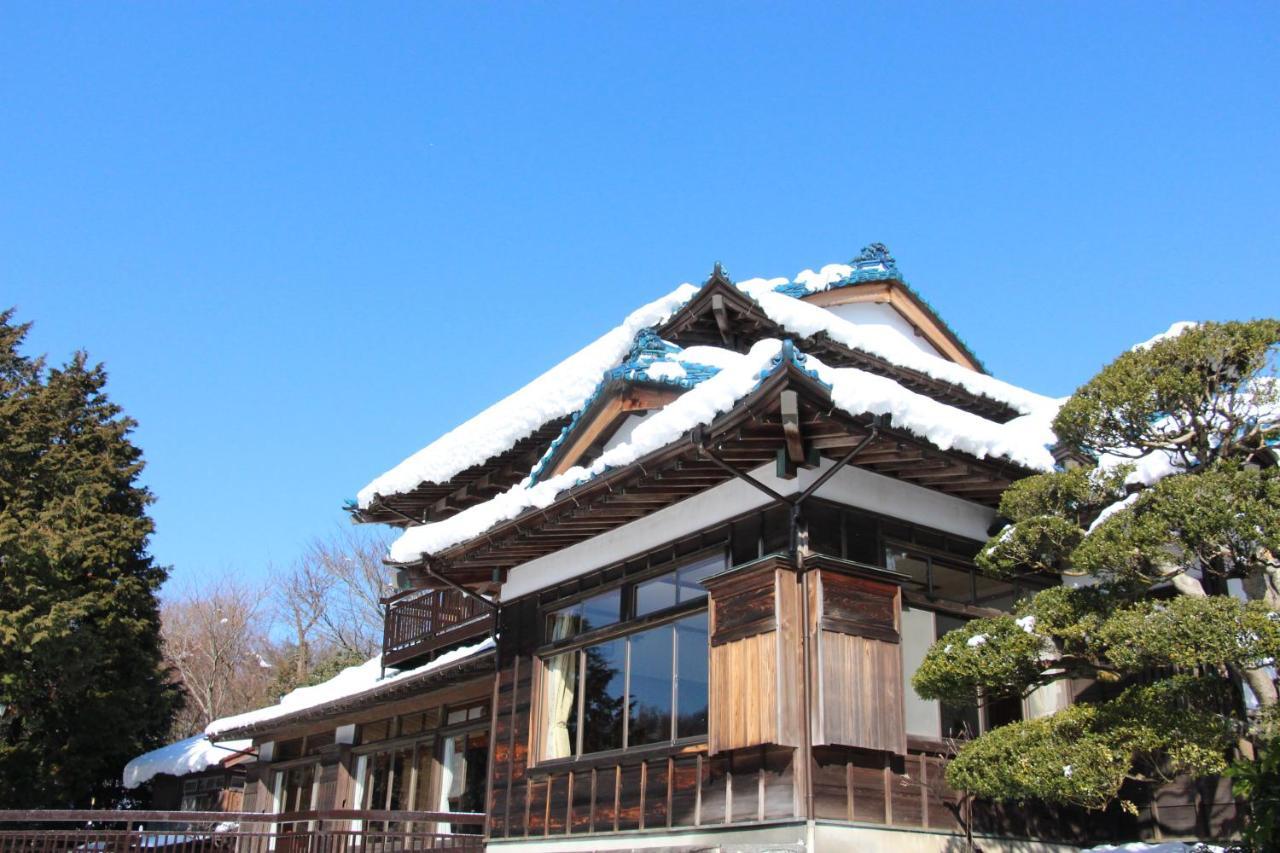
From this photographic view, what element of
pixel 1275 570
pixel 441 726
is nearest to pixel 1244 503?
pixel 1275 570

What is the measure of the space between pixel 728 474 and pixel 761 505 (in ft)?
1.53

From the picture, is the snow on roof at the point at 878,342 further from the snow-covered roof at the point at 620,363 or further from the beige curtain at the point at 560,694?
the beige curtain at the point at 560,694

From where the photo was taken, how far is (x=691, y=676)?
9.35m

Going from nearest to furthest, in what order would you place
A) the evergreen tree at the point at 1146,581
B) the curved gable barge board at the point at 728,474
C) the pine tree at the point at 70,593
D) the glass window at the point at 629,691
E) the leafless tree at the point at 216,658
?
1. the evergreen tree at the point at 1146,581
2. the curved gable barge board at the point at 728,474
3. the glass window at the point at 629,691
4. the pine tree at the point at 70,593
5. the leafless tree at the point at 216,658

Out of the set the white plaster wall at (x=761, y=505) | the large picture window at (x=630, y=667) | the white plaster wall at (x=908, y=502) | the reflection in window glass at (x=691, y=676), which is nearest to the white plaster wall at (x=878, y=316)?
the white plaster wall at (x=908, y=502)

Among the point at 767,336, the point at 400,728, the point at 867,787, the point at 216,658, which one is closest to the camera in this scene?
the point at 867,787

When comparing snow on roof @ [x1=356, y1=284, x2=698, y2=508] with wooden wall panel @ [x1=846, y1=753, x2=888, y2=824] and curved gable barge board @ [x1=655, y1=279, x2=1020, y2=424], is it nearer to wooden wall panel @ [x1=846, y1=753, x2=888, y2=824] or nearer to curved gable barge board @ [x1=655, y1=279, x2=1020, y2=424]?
curved gable barge board @ [x1=655, y1=279, x2=1020, y2=424]

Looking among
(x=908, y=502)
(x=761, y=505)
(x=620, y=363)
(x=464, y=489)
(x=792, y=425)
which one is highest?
(x=620, y=363)

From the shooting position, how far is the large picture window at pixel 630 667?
942cm

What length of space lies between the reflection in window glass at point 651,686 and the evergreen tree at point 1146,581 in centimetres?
272

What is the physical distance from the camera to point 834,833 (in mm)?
7980

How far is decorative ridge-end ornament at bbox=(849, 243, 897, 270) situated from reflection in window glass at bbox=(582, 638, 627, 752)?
6.58 metres

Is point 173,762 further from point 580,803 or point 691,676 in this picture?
point 691,676

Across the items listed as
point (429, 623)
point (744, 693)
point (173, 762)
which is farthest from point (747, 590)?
point (173, 762)
